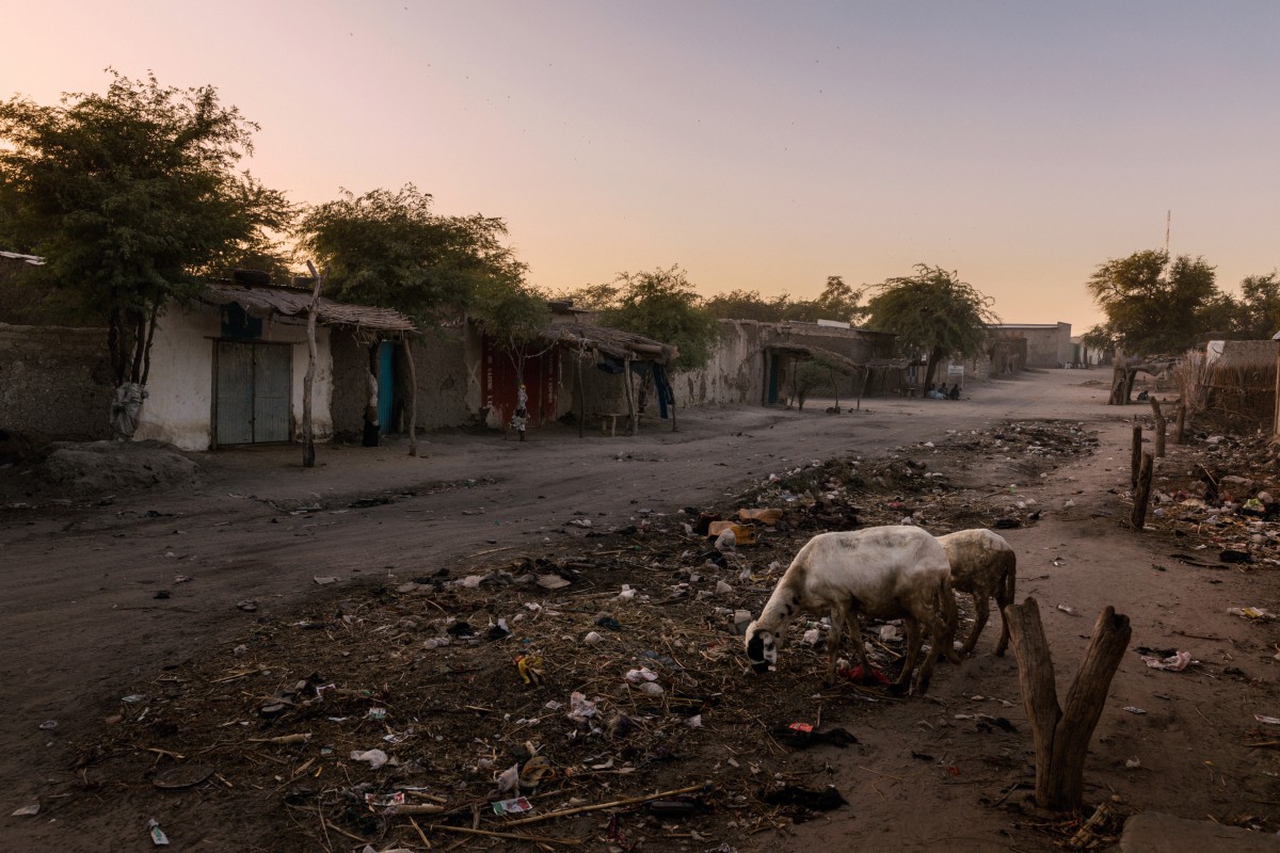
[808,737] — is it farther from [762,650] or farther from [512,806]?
[512,806]

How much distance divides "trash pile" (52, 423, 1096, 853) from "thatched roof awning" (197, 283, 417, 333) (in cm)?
881

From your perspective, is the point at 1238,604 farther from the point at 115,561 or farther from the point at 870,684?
the point at 115,561

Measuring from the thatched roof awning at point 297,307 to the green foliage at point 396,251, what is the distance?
70 cm

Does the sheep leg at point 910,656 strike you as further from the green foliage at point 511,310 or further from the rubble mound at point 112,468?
the green foliage at point 511,310

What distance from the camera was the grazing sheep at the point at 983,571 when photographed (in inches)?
217

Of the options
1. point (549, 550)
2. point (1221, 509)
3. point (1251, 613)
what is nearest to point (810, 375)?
point (1221, 509)

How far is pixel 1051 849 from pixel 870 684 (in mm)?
1670

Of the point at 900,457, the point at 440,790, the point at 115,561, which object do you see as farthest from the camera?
the point at 900,457

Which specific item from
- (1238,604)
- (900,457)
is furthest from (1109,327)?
(1238,604)

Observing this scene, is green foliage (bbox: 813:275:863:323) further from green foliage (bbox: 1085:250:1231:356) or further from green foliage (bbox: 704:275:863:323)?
green foliage (bbox: 1085:250:1231:356)

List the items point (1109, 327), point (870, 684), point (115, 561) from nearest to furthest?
point (870, 684) < point (115, 561) < point (1109, 327)

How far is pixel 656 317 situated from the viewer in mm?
23500

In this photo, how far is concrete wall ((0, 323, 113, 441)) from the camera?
38.4 ft

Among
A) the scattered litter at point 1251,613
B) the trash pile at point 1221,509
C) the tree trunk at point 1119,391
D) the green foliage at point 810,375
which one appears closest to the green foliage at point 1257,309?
→ the tree trunk at point 1119,391
